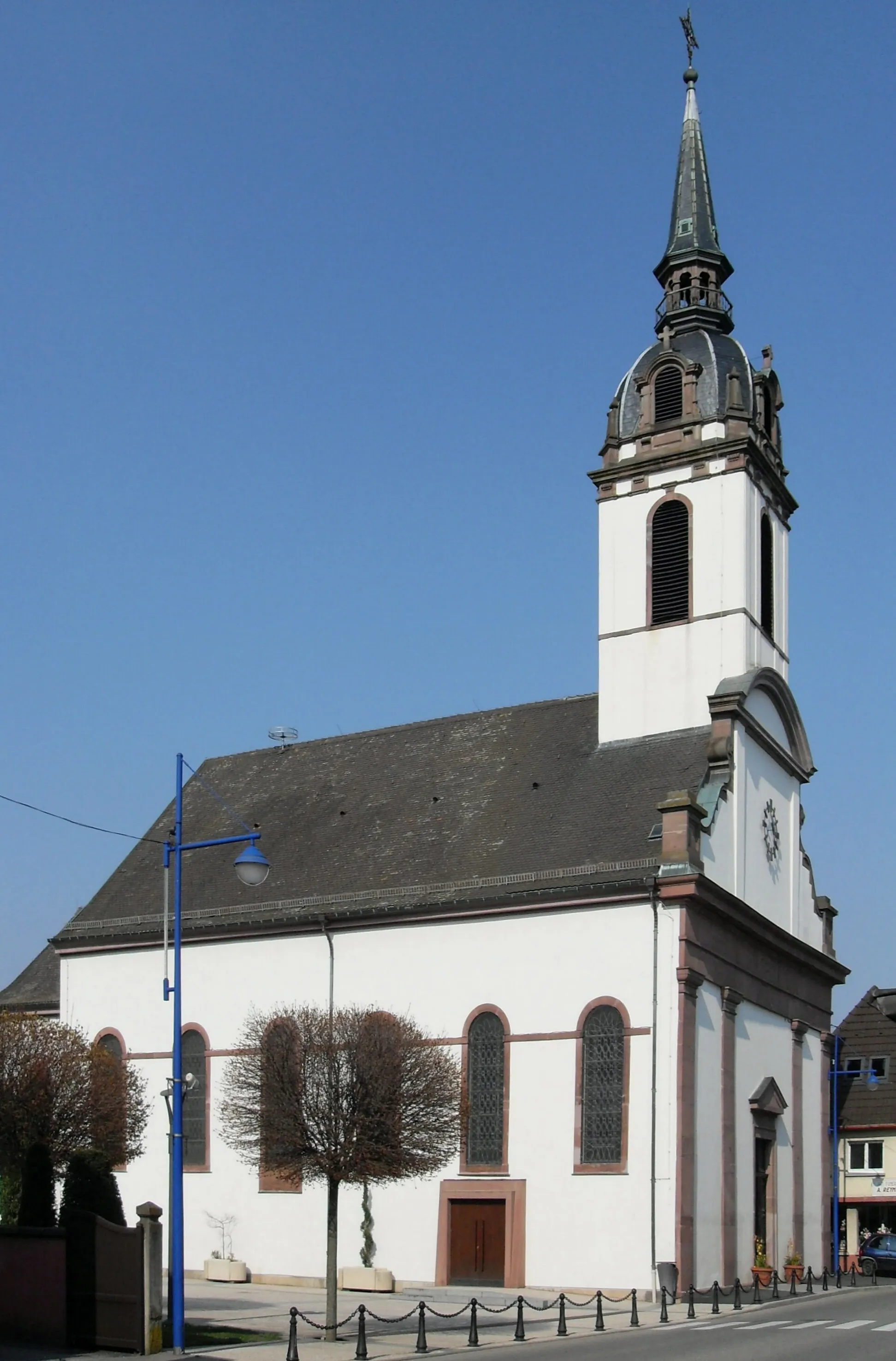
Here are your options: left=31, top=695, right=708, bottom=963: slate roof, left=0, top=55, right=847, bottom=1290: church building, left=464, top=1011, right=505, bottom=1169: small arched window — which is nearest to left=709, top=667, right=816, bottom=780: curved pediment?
left=0, top=55, right=847, bottom=1290: church building

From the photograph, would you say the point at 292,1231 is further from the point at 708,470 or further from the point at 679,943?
the point at 708,470

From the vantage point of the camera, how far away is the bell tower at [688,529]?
36.8 metres

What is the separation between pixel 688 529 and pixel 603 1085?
13546 millimetres

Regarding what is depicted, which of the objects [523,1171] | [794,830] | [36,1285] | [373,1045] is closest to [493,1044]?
[523,1171]

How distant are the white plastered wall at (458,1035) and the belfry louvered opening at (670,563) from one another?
28.0 ft

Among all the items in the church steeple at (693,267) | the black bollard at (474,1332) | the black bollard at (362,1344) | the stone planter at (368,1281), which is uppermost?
the church steeple at (693,267)

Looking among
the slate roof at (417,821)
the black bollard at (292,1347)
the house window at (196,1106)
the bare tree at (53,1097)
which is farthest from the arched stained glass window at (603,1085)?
the black bollard at (292,1347)

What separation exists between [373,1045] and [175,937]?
17.0ft

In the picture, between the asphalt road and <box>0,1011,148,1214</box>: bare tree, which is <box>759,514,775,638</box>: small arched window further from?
<box>0,1011,148,1214</box>: bare tree

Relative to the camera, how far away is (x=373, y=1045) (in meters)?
26.0

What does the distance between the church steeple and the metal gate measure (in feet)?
90.6

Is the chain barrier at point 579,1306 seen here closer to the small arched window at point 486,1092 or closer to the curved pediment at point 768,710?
the small arched window at point 486,1092

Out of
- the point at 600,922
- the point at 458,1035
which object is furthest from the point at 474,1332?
the point at 458,1035

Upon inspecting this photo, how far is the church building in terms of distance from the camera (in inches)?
1236
